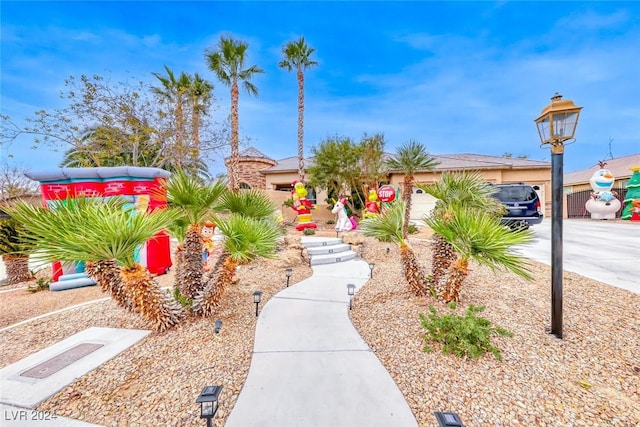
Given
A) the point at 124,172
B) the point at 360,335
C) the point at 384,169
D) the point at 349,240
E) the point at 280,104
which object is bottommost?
the point at 360,335

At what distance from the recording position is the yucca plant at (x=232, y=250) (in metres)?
3.96

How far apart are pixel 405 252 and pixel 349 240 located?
5.81 m

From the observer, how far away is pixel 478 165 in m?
20.6

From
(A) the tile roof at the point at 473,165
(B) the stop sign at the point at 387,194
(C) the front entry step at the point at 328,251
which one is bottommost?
(C) the front entry step at the point at 328,251

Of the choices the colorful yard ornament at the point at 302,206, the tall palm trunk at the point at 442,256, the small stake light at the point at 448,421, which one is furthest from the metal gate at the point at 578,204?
the small stake light at the point at 448,421

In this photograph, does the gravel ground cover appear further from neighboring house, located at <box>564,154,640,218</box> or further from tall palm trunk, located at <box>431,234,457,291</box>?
neighboring house, located at <box>564,154,640,218</box>

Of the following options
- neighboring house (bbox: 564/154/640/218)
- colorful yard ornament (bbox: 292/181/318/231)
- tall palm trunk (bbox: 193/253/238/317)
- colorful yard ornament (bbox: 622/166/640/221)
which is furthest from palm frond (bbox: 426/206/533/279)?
neighboring house (bbox: 564/154/640/218)

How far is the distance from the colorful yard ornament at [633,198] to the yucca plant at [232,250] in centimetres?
2552

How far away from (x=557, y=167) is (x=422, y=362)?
3298 mm

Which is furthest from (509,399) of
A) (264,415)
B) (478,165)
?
(478,165)

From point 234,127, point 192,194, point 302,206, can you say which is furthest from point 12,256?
point 234,127

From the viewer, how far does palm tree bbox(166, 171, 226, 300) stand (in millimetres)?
3869

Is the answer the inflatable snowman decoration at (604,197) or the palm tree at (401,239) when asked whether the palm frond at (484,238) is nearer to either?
the palm tree at (401,239)

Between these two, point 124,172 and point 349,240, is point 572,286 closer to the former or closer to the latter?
point 349,240
